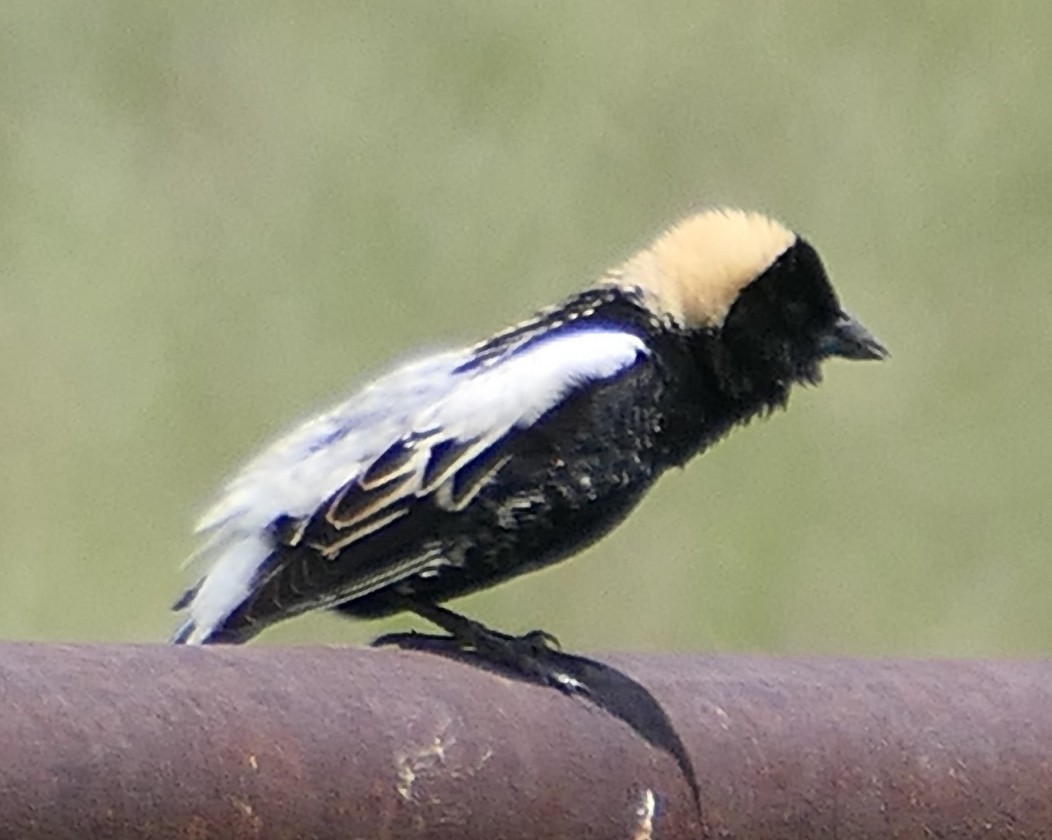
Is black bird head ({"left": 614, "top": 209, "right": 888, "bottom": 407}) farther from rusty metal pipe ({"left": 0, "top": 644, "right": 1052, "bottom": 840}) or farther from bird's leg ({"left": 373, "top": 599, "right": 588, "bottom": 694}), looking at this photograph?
rusty metal pipe ({"left": 0, "top": 644, "right": 1052, "bottom": 840})

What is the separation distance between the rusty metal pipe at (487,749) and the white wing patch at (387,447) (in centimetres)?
39

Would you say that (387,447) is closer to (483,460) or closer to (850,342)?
(483,460)

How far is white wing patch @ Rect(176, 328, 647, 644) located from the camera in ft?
7.00

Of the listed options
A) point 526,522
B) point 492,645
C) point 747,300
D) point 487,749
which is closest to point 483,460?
point 526,522

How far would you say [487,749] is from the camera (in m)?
1.54

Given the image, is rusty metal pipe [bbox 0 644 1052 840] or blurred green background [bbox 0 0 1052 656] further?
blurred green background [bbox 0 0 1052 656]

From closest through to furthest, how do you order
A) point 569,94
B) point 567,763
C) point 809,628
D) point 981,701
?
point 567,763 < point 981,701 < point 809,628 < point 569,94

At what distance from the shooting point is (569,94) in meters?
5.06

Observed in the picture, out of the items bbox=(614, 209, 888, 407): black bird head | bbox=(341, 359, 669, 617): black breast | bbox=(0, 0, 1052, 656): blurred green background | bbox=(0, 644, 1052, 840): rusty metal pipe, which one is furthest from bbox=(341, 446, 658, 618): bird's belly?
bbox=(0, 0, 1052, 656): blurred green background

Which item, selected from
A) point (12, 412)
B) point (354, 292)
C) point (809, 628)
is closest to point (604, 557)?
point (809, 628)

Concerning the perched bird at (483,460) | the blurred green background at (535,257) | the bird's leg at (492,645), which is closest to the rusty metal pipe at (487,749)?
the bird's leg at (492,645)

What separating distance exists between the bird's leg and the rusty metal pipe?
1.8 inches

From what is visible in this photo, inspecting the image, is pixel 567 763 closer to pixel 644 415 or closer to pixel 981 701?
pixel 981 701

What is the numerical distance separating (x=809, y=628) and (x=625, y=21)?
1.31m
